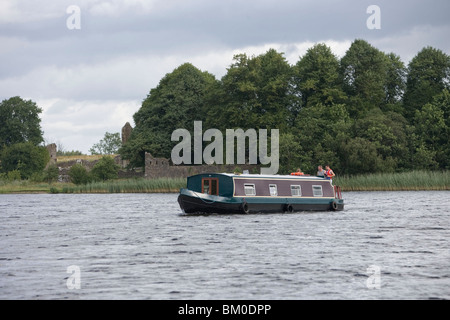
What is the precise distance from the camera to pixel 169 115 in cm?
8400

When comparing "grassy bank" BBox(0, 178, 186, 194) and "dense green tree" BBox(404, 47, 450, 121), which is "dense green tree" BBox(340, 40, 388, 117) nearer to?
"dense green tree" BBox(404, 47, 450, 121)

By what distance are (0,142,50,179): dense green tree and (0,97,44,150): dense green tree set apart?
6519mm

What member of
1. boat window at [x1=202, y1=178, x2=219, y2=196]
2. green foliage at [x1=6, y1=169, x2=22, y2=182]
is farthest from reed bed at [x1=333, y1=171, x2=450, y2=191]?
green foliage at [x1=6, y1=169, x2=22, y2=182]

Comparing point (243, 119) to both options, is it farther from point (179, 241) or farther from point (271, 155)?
point (179, 241)

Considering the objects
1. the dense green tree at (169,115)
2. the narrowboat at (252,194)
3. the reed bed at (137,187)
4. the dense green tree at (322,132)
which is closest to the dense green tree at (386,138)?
the dense green tree at (322,132)

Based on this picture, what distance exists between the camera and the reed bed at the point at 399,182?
189ft

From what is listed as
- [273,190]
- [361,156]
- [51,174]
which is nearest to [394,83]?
[361,156]

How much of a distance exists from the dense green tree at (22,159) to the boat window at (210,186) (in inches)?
2662

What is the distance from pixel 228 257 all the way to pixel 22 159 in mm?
84499

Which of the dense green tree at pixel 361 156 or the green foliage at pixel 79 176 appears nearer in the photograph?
the dense green tree at pixel 361 156

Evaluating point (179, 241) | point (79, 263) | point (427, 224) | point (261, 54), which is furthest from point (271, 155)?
point (79, 263)

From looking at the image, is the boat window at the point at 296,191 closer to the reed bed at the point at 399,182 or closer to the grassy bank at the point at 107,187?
the reed bed at the point at 399,182

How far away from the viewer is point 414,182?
57562 mm

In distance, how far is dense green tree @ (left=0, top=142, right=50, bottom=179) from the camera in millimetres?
100938
